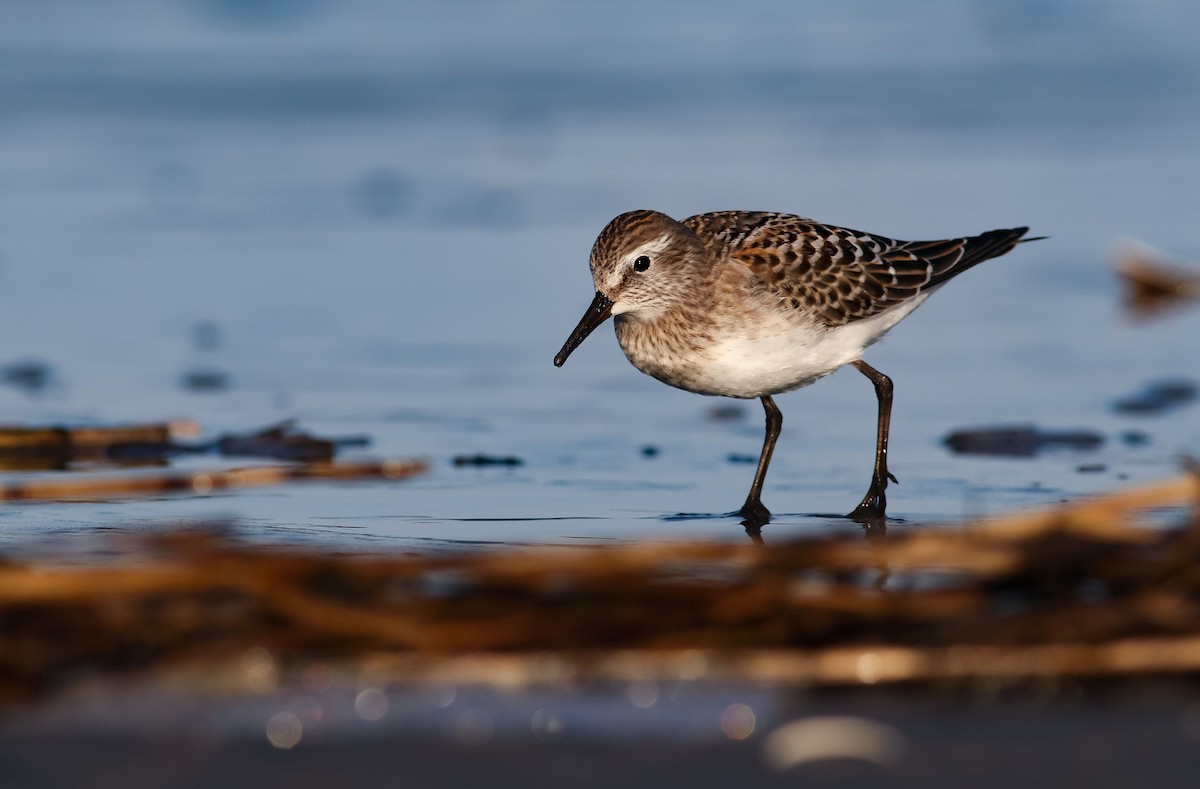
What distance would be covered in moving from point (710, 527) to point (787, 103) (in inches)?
383

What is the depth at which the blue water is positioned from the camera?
18.6 feet

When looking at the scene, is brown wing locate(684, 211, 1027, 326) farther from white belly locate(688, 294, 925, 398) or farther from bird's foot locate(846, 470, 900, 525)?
bird's foot locate(846, 470, 900, 525)

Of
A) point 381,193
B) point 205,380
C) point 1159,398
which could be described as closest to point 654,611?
point 1159,398

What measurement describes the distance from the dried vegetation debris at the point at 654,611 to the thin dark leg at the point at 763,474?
95.8 inches

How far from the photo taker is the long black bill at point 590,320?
5641mm

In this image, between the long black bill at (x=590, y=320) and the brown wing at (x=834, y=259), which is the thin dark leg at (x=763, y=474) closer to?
the brown wing at (x=834, y=259)

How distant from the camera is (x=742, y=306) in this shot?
5.65 meters

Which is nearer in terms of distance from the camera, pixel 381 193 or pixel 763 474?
pixel 763 474

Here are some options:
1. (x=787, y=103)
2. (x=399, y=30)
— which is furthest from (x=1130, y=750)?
(x=399, y=30)

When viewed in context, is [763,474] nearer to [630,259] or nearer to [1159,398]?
[630,259]

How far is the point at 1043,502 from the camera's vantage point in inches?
203

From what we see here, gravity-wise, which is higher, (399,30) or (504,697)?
(399,30)

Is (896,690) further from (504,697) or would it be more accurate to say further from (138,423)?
(138,423)

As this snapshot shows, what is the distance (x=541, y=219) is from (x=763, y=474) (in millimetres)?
5150
